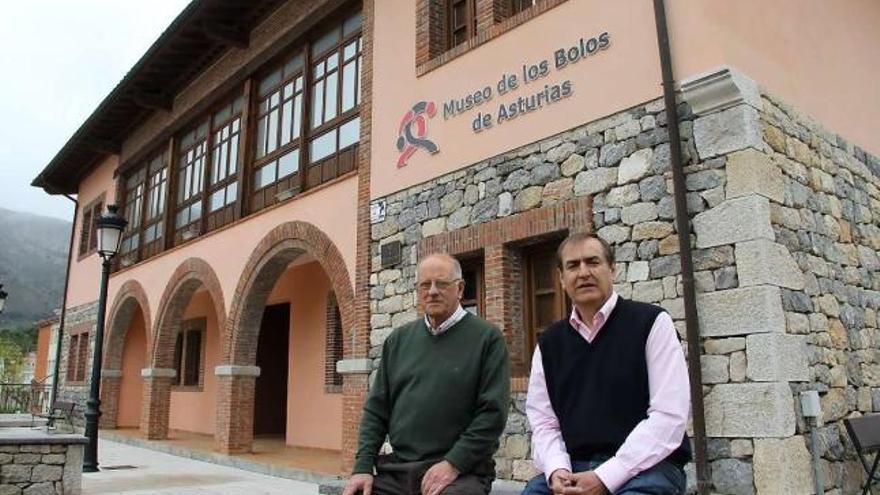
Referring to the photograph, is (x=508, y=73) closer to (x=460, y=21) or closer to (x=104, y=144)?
(x=460, y=21)

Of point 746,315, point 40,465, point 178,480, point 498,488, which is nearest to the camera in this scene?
point 746,315

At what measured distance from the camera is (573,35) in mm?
6332

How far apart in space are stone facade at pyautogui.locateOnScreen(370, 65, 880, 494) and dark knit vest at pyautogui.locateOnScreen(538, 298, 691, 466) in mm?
2605

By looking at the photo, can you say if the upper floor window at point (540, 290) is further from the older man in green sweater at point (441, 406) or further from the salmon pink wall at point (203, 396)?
the salmon pink wall at point (203, 396)

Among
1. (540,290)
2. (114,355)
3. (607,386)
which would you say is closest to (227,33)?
(540,290)

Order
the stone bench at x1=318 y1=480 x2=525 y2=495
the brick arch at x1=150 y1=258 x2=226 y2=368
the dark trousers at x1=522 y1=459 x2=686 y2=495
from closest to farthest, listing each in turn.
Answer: the dark trousers at x1=522 y1=459 x2=686 y2=495 < the stone bench at x1=318 y1=480 x2=525 y2=495 < the brick arch at x1=150 y1=258 x2=226 y2=368

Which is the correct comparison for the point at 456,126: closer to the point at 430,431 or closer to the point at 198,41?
the point at 430,431

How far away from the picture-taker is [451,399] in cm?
305

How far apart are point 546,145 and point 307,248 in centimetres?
439

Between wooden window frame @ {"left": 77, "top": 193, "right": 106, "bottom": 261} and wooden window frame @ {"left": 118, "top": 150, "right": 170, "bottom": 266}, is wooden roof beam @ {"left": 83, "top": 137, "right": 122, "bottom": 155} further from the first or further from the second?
wooden window frame @ {"left": 77, "top": 193, "right": 106, "bottom": 261}

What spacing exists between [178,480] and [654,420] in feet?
26.4

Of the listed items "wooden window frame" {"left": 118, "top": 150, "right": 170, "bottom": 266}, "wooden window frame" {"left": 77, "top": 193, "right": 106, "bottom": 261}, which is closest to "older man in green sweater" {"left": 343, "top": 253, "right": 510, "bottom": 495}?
"wooden window frame" {"left": 118, "top": 150, "right": 170, "bottom": 266}

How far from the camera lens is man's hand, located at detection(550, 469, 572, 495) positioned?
2424mm

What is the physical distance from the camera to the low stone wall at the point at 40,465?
692cm
